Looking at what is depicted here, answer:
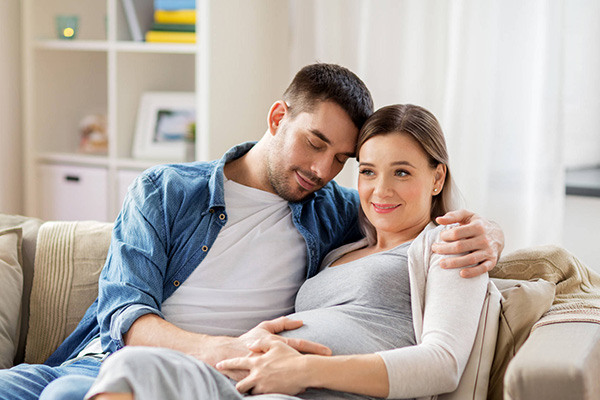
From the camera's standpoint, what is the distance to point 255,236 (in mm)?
1706

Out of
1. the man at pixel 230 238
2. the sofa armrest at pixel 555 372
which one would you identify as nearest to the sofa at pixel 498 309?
the sofa armrest at pixel 555 372

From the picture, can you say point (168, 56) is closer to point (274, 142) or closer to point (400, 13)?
point (400, 13)

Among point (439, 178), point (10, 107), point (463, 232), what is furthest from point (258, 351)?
point (10, 107)

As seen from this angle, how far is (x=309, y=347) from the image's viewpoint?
1.35 metres

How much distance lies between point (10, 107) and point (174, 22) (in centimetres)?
91

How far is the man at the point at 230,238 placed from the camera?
1513mm

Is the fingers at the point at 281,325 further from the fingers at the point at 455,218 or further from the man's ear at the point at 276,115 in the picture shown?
the man's ear at the point at 276,115

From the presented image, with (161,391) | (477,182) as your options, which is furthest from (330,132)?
(477,182)

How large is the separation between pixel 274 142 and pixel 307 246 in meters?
0.29

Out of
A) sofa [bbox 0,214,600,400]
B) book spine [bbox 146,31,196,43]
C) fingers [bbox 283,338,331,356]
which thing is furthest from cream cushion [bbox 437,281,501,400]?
book spine [bbox 146,31,196,43]

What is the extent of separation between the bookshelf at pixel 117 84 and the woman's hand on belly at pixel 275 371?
5.11ft

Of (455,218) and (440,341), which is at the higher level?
(455,218)

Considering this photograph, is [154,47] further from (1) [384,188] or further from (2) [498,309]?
(2) [498,309]

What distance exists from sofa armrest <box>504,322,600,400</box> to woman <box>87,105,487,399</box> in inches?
5.3
